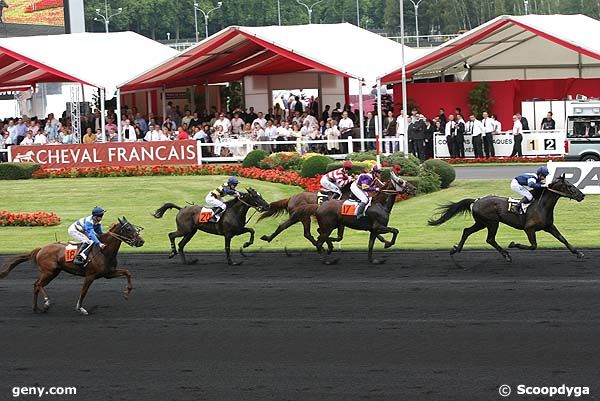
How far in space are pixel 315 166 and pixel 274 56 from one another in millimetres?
12560

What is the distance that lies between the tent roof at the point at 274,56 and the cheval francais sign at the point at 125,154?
10.1ft

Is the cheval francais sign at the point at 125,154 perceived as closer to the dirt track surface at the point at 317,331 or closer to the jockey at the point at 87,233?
the dirt track surface at the point at 317,331

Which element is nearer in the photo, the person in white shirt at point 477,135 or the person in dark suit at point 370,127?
the person in white shirt at point 477,135

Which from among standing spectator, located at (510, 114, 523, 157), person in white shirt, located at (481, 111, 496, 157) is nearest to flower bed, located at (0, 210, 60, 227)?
person in white shirt, located at (481, 111, 496, 157)

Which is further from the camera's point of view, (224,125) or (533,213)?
(224,125)

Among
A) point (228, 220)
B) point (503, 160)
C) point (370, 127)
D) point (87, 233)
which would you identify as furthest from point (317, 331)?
point (370, 127)

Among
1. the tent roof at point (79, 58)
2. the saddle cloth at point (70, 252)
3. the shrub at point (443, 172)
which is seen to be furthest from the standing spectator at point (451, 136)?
the saddle cloth at point (70, 252)

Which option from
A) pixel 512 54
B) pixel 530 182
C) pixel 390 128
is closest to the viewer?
pixel 530 182

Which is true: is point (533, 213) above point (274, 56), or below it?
below

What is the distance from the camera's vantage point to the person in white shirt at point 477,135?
35.2 meters

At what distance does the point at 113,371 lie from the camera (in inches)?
469

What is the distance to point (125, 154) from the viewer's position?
35.7 meters

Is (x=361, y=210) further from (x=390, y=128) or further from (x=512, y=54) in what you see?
(x=512, y=54)

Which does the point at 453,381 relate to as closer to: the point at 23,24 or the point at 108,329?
the point at 108,329
